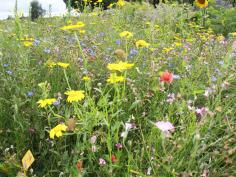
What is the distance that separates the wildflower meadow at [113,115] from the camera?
174 centimetres

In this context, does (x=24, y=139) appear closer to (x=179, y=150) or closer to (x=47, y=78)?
(x=47, y=78)

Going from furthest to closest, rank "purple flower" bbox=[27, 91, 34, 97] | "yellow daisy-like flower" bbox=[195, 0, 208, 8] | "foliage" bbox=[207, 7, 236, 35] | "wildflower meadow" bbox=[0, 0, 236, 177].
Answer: "foliage" bbox=[207, 7, 236, 35] → "yellow daisy-like flower" bbox=[195, 0, 208, 8] → "purple flower" bbox=[27, 91, 34, 97] → "wildflower meadow" bbox=[0, 0, 236, 177]

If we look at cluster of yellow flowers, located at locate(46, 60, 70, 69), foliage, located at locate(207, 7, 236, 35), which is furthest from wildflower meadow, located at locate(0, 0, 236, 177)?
foliage, located at locate(207, 7, 236, 35)

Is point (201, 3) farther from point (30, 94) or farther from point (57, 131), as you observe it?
point (57, 131)

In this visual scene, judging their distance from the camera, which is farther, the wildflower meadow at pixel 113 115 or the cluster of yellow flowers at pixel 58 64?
the cluster of yellow flowers at pixel 58 64

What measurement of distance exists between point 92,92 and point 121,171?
0.80 m

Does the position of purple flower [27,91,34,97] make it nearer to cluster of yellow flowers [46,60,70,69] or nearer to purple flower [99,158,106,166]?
cluster of yellow flowers [46,60,70,69]

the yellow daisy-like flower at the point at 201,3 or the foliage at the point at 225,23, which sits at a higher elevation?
the yellow daisy-like flower at the point at 201,3

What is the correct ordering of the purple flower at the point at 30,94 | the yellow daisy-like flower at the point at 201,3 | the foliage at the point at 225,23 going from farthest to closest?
the foliage at the point at 225,23 < the yellow daisy-like flower at the point at 201,3 < the purple flower at the point at 30,94

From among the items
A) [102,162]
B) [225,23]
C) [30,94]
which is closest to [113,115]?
[102,162]

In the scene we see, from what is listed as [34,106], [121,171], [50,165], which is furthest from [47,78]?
[121,171]

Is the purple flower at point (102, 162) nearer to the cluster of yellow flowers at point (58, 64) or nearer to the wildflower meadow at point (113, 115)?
the wildflower meadow at point (113, 115)

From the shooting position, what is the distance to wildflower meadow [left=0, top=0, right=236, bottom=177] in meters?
1.74

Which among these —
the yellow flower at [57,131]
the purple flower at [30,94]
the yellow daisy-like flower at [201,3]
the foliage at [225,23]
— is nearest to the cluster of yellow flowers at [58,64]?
the purple flower at [30,94]
